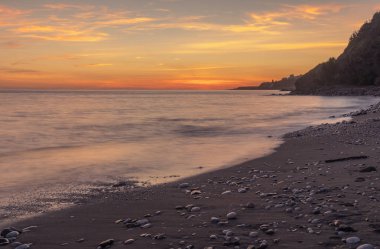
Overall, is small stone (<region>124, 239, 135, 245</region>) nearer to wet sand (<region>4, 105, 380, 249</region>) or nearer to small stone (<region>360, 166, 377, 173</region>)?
wet sand (<region>4, 105, 380, 249</region>)

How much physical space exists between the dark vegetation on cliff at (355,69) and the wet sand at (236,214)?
101 meters

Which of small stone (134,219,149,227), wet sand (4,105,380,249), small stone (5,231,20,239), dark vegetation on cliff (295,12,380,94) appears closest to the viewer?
wet sand (4,105,380,249)

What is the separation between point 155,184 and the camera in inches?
404

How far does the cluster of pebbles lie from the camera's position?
232 inches

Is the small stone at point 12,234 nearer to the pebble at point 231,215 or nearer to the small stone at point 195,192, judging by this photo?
the pebble at point 231,215

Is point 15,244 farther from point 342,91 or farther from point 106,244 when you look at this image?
point 342,91

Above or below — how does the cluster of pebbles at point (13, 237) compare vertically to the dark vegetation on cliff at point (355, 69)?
below

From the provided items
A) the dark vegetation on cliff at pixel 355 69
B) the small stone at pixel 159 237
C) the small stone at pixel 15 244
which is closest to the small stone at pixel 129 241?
the small stone at pixel 159 237

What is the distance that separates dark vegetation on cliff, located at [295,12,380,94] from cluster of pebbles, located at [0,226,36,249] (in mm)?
105675

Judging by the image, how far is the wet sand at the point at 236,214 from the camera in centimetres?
566

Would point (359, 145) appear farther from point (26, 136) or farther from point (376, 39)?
point (376, 39)

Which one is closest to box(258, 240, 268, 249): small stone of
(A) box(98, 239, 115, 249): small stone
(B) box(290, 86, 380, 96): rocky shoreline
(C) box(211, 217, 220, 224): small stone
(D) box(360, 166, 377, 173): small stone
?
(C) box(211, 217, 220, 224): small stone

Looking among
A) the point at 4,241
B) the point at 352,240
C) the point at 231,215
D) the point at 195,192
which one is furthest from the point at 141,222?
the point at 352,240

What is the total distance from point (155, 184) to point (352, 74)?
11413 cm
